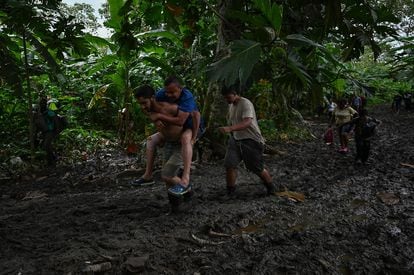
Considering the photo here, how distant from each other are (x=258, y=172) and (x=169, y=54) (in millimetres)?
6486

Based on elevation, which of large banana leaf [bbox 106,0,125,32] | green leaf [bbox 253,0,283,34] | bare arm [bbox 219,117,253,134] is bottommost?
bare arm [bbox 219,117,253,134]

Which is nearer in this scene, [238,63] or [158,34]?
[238,63]

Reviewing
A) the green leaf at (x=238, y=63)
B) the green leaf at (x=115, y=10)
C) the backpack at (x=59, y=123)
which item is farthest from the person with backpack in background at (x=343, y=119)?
the green leaf at (x=238, y=63)

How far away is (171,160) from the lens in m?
4.25

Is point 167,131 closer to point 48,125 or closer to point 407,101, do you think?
point 48,125

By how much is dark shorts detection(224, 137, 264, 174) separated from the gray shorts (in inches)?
41.4

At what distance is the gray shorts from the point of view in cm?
421

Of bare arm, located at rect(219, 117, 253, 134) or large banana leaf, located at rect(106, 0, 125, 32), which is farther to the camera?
large banana leaf, located at rect(106, 0, 125, 32)

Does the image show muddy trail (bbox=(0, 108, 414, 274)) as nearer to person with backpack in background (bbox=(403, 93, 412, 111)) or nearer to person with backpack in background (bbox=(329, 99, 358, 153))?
person with backpack in background (bbox=(329, 99, 358, 153))

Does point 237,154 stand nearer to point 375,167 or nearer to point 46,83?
point 375,167

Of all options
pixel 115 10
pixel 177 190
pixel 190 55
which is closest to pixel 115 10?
pixel 115 10

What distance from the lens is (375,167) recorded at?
7277 mm

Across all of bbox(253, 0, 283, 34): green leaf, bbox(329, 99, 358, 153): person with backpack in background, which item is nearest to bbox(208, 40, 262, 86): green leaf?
bbox(253, 0, 283, 34): green leaf

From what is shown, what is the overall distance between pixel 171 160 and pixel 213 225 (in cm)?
83
